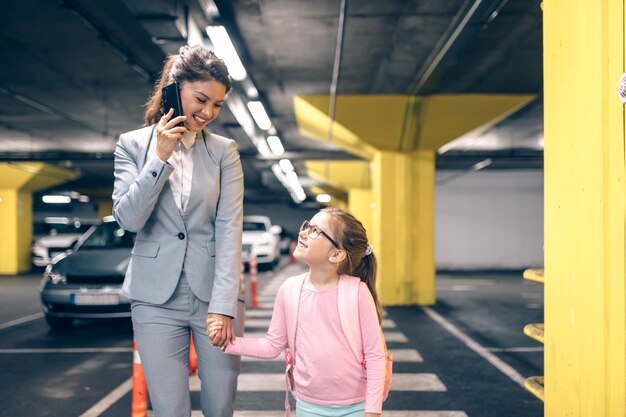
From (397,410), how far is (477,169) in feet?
64.8

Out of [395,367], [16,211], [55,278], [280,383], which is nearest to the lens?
[280,383]

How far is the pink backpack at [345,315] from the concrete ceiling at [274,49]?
4192 millimetres

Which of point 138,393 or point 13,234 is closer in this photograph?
point 138,393

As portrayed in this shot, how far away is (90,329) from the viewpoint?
8.90 meters

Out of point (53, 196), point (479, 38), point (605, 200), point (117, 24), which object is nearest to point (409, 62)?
point (479, 38)

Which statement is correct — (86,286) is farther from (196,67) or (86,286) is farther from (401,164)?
(401,164)

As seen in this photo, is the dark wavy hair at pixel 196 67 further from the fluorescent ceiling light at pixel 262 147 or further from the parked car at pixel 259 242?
the parked car at pixel 259 242

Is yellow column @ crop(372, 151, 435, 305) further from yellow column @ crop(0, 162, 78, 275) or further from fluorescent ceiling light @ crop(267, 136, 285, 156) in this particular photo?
yellow column @ crop(0, 162, 78, 275)

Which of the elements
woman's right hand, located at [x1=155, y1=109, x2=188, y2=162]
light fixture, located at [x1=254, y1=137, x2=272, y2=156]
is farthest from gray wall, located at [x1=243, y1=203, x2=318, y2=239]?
woman's right hand, located at [x1=155, y1=109, x2=188, y2=162]

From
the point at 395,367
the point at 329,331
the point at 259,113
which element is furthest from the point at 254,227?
the point at 329,331

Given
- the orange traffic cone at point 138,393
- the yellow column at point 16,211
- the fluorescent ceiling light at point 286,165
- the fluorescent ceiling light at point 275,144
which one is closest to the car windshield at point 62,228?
the yellow column at point 16,211

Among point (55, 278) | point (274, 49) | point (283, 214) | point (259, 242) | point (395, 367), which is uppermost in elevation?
point (274, 49)

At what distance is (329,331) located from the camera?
2.50 m

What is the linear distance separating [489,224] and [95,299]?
18.9 meters
